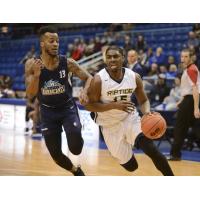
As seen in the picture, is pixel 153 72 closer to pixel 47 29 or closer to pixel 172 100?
pixel 172 100

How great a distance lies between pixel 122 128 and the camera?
568cm

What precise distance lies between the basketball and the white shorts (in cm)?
13

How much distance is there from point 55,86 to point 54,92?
0.20 feet

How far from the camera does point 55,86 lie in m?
5.94

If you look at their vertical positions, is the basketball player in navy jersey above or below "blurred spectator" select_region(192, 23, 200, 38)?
below

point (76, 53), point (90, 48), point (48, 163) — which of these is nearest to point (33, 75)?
point (48, 163)

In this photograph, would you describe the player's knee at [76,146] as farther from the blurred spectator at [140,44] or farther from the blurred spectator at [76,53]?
the blurred spectator at [140,44]

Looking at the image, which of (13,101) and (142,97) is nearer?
(142,97)

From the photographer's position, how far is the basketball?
5.44 meters

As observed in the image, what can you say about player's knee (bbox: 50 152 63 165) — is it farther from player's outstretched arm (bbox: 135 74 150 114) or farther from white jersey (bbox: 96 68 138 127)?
player's outstretched arm (bbox: 135 74 150 114)

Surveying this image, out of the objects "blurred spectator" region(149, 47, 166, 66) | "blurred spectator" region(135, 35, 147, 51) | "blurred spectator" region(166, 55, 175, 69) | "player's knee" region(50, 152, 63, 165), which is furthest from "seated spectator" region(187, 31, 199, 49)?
"player's knee" region(50, 152, 63, 165)

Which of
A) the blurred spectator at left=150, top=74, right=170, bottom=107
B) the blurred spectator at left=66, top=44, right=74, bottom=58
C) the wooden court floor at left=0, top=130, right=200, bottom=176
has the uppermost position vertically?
the blurred spectator at left=66, top=44, right=74, bottom=58
